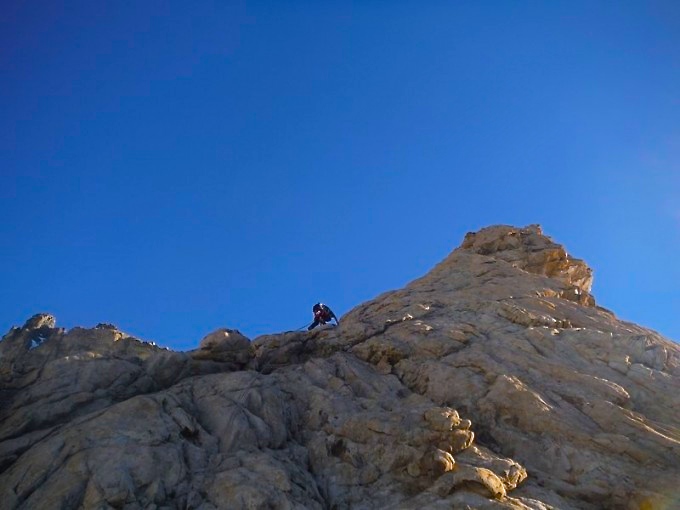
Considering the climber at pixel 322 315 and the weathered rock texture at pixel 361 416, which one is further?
the climber at pixel 322 315

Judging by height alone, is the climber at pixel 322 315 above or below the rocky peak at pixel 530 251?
below

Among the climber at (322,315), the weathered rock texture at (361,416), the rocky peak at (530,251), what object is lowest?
the weathered rock texture at (361,416)

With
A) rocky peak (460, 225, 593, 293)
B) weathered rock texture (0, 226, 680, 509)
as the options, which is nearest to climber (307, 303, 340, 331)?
weathered rock texture (0, 226, 680, 509)

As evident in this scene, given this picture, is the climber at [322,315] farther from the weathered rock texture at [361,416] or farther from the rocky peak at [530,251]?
the rocky peak at [530,251]

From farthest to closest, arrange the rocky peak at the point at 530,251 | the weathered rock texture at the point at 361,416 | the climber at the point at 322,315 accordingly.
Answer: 1. the rocky peak at the point at 530,251
2. the climber at the point at 322,315
3. the weathered rock texture at the point at 361,416

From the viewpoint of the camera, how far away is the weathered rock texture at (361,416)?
21469 millimetres

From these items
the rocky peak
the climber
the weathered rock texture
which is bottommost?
the weathered rock texture

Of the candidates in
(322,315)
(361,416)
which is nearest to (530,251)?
(322,315)

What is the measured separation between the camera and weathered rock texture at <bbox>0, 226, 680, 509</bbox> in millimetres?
21469

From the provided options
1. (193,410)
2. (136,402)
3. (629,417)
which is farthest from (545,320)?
(136,402)

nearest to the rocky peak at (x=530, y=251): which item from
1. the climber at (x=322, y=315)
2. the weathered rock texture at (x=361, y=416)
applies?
the weathered rock texture at (x=361, y=416)

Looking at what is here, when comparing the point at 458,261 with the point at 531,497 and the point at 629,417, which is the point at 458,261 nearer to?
the point at 629,417

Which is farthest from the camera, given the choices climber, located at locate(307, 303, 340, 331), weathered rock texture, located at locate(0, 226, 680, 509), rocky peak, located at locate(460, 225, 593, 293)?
rocky peak, located at locate(460, 225, 593, 293)

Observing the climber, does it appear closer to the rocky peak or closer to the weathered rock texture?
the weathered rock texture
